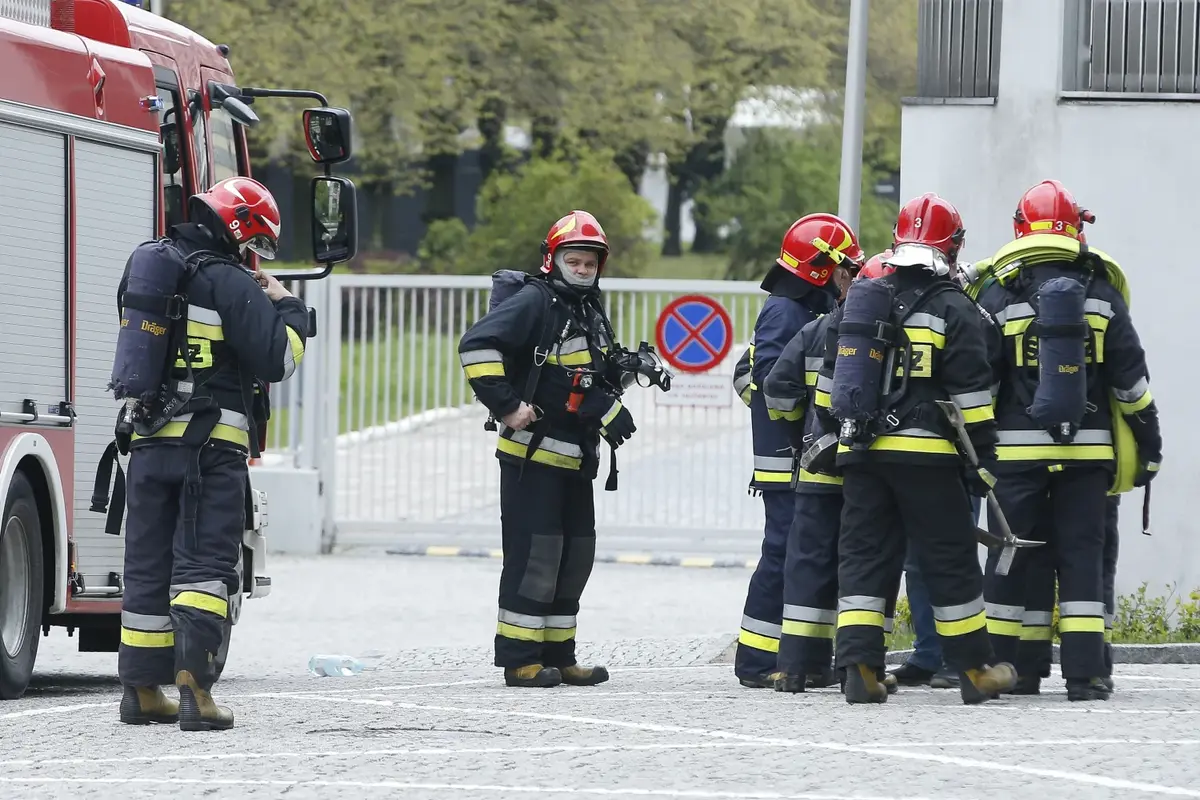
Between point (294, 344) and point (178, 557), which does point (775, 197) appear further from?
point (178, 557)

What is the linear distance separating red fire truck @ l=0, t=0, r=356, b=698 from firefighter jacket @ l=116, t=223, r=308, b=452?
1315 mm

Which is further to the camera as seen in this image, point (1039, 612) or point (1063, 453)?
point (1039, 612)

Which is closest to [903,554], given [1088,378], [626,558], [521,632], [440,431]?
[1088,378]

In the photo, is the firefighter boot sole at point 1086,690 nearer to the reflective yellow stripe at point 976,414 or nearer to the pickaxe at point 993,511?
the pickaxe at point 993,511

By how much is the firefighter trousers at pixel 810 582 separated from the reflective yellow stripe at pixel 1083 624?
0.91 meters

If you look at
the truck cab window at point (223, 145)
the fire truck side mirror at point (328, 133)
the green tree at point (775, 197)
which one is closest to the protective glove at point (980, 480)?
the fire truck side mirror at point (328, 133)

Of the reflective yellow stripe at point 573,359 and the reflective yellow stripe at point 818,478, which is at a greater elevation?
the reflective yellow stripe at point 573,359

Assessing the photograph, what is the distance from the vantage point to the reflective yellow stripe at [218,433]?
8250mm

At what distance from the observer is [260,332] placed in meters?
8.20

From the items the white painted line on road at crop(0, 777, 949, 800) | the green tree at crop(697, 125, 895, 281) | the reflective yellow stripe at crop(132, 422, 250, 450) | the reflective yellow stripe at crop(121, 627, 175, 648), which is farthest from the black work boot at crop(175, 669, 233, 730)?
the green tree at crop(697, 125, 895, 281)

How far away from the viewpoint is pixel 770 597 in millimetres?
9945

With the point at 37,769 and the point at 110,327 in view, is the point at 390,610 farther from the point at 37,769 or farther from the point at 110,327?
the point at 37,769

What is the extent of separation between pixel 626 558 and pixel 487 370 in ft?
26.5

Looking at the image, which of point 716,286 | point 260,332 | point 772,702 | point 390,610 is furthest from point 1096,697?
point 716,286
